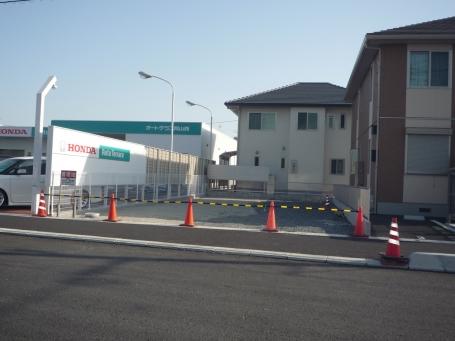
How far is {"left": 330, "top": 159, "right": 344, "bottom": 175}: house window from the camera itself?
3350 centimetres

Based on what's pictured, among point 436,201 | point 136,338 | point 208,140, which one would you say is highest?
point 208,140

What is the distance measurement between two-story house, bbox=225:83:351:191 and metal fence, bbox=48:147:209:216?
4133 millimetres

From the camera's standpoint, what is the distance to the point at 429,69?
57.1 feet

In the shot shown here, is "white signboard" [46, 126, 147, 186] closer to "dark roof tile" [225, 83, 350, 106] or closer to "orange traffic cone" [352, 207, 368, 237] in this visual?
"orange traffic cone" [352, 207, 368, 237]

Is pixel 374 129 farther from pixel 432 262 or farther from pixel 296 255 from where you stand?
pixel 296 255

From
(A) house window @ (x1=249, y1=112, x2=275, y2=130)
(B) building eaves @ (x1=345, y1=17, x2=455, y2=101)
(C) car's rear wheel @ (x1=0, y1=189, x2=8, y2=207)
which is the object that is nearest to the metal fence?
(C) car's rear wheel @ (x1=0, y1=189, x2=8, y2=207)

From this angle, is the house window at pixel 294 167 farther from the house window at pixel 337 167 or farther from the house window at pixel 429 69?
the house window at pixel 429 69

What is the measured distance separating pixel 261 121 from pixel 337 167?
254 inches

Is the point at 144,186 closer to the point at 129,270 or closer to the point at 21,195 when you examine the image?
the point at 21,195

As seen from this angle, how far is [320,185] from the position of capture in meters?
32.9

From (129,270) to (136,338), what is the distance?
3.18 metres

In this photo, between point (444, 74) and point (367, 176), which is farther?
point (367, 176)

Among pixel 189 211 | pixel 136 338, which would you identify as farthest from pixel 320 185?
pixel 136 338

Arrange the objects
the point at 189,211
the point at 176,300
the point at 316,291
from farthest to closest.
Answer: the point at 189,211, the point at 316,291, the point at 176,300
